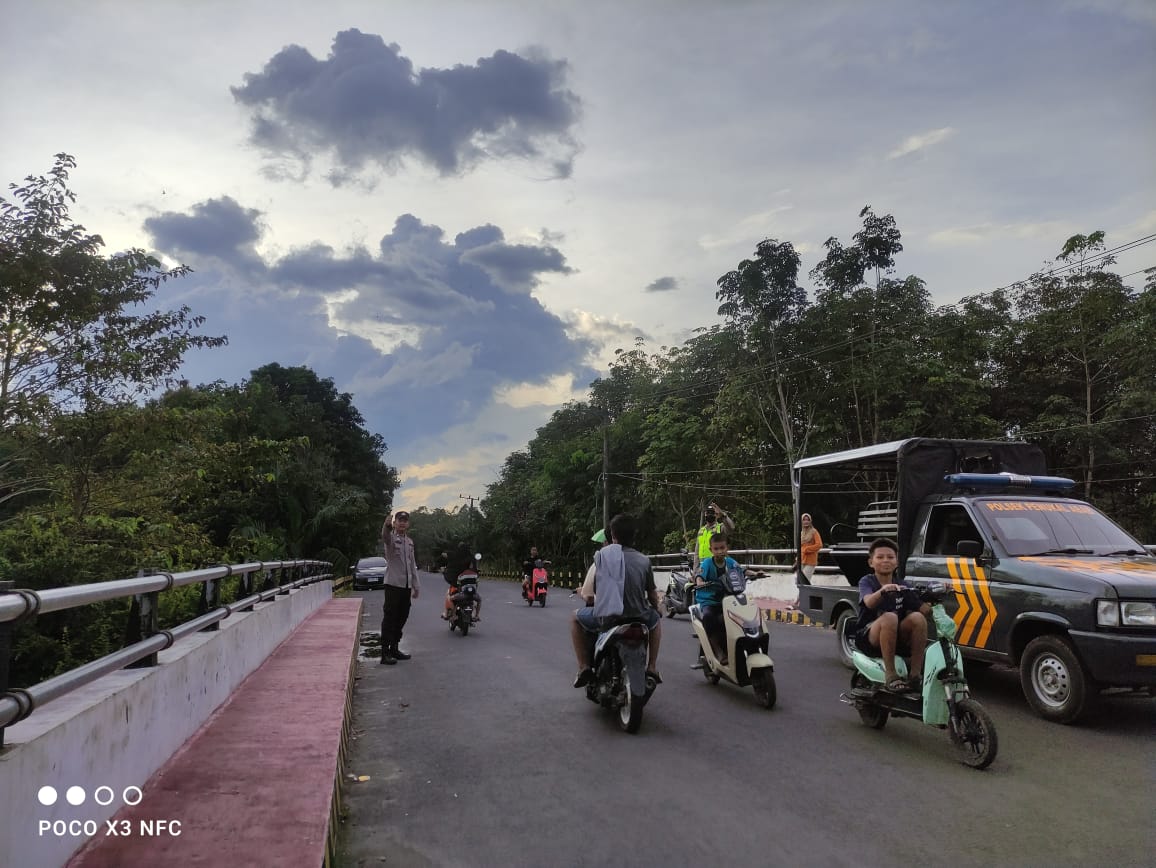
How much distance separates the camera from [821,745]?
19.1 ft

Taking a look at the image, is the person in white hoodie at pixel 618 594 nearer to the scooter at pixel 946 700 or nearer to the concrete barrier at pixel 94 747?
the scooter at pixel 946 700

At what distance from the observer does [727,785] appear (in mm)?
4863

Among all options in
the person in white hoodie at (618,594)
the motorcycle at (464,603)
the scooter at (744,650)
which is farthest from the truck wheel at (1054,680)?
the motorcycle at (464,603)

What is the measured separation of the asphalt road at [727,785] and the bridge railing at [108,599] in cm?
140

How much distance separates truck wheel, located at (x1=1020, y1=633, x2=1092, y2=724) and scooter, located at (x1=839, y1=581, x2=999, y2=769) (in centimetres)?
120

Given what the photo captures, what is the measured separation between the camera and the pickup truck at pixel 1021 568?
606 centimetres

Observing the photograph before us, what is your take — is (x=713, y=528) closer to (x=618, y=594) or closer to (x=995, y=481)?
(x=995, y=481)

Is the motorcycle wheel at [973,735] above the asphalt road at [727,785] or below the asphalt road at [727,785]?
above

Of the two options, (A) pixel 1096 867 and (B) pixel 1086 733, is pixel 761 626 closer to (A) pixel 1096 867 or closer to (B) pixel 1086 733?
(B) pixel 1086 733

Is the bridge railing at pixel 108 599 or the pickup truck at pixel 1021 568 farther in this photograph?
the pickup truck at pixel 1021 568

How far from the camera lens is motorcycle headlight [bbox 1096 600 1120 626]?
6031 millimetres

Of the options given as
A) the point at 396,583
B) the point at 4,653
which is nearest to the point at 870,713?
the point at 4,653

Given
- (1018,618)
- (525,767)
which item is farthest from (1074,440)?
(525,767)

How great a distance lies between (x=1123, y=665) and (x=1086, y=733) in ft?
2.02
